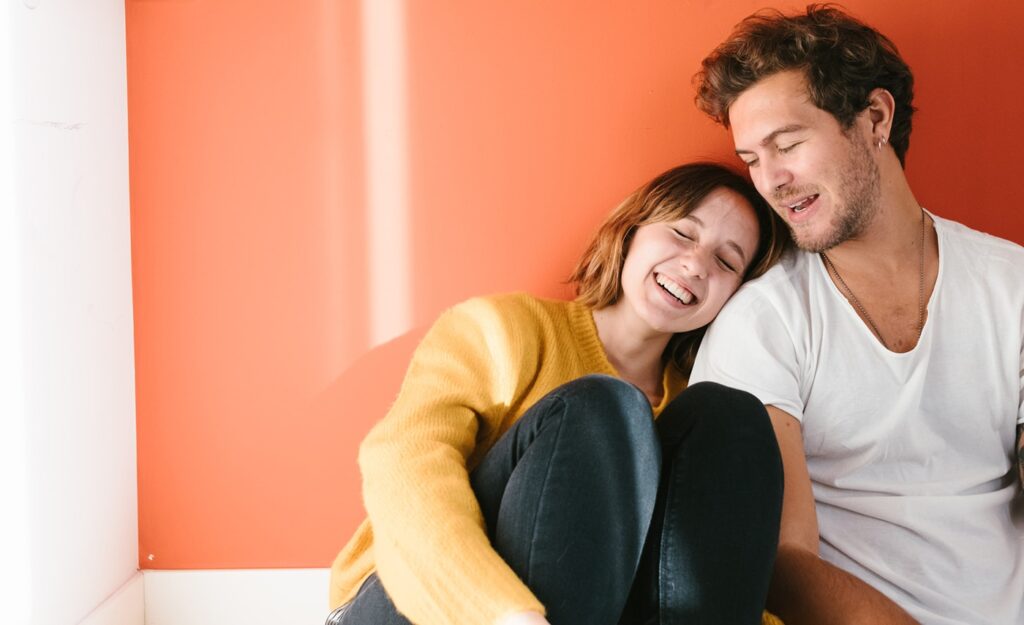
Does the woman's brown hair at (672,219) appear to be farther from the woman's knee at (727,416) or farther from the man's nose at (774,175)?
the woman's knee at (727,416)

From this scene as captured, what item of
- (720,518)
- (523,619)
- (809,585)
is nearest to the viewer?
(523,619)

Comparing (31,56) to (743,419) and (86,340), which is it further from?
(743,419)

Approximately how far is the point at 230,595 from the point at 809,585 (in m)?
1.09

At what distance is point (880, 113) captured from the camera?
1506 millimetres

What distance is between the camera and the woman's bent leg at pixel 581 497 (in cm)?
101

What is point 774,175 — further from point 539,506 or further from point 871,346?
point 539,506

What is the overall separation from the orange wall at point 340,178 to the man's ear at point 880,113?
232 mm

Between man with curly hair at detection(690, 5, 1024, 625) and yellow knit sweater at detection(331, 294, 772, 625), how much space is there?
0.87ft

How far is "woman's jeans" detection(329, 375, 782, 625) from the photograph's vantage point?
102 cm

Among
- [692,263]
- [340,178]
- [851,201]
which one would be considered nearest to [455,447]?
[692,263]

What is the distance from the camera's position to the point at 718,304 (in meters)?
1.51

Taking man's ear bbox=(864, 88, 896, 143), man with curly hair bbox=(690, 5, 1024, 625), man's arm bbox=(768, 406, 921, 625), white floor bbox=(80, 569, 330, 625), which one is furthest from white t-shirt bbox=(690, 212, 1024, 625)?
white floor bbox=(80, 569, 330, 625)

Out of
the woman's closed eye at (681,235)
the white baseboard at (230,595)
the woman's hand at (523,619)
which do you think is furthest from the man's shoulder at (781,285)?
the white baseboard at (230,595)

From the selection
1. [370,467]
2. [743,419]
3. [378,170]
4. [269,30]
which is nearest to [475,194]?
[378,170]
